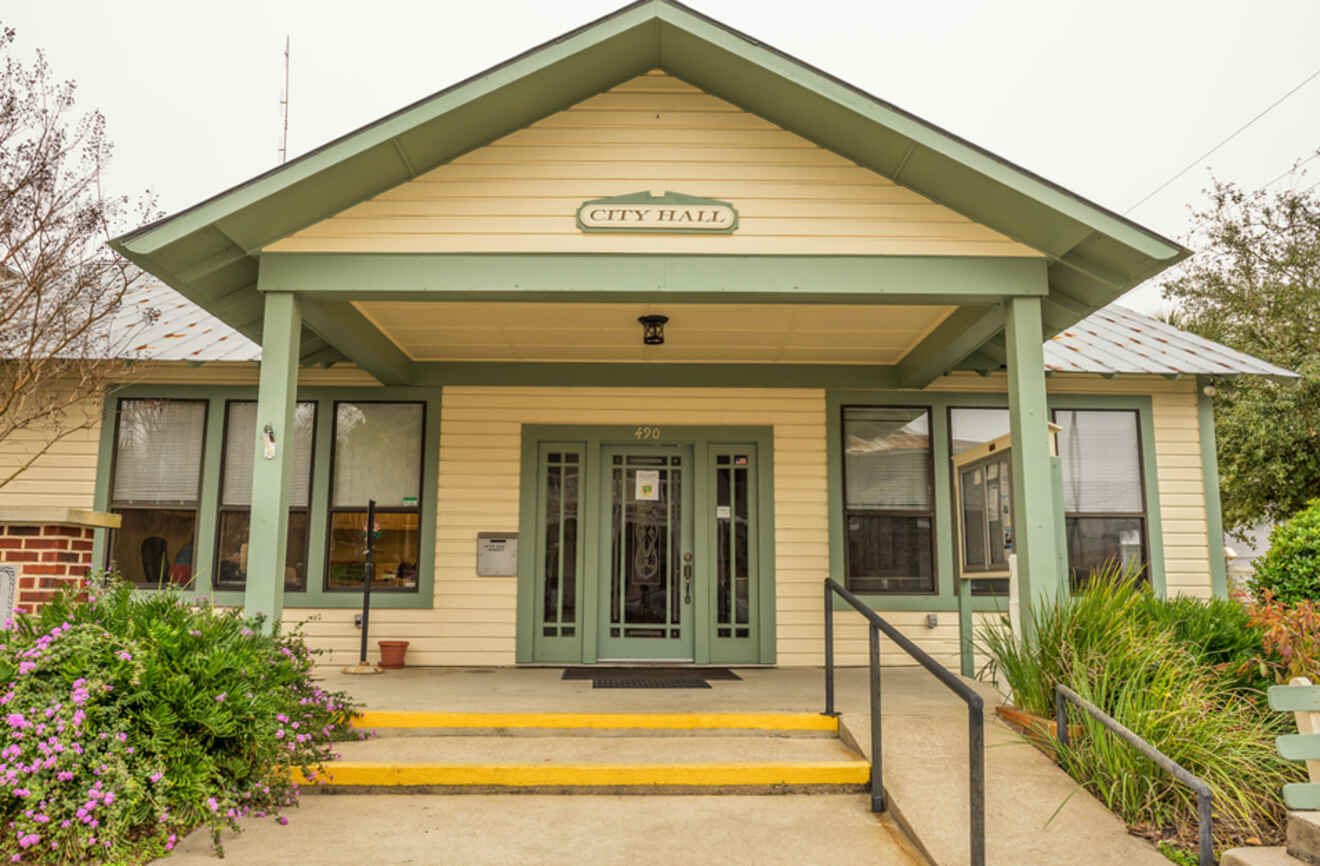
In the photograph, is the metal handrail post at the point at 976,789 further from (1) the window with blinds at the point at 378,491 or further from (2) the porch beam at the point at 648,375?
(1) the window with blinds at the point at 378,491

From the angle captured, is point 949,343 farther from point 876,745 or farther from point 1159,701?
point 876,745

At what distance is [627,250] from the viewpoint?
18.9ft

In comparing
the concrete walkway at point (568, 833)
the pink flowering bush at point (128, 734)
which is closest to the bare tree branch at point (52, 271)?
the pink flowering bush at point (128, 734)

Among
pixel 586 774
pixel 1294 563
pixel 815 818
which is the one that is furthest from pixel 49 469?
pixel 1294 563

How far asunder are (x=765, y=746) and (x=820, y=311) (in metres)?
3.20

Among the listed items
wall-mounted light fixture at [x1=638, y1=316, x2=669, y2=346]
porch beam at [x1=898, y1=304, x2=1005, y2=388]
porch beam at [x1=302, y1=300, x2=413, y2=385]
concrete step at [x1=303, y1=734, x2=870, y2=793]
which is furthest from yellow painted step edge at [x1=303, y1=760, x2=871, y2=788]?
wall-mounted light fixture at [x1=638, y1=316, x2=669, y2=346]

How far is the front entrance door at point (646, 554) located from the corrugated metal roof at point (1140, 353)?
348cm

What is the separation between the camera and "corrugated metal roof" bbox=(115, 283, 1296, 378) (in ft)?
26.4

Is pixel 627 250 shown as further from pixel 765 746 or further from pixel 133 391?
pixel 133 391

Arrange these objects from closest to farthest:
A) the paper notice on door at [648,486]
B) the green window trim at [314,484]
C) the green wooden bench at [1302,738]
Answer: the green wooden bench at [1302,738]
the green window trim at [314,484]
the paper notice on door at [648,486]

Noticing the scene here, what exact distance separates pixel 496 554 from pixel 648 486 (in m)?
1.50

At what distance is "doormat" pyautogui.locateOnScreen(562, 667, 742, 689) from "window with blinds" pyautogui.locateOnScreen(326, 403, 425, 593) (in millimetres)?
1793

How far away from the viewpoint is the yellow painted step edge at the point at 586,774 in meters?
4.66

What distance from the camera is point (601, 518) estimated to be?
27.3ft
